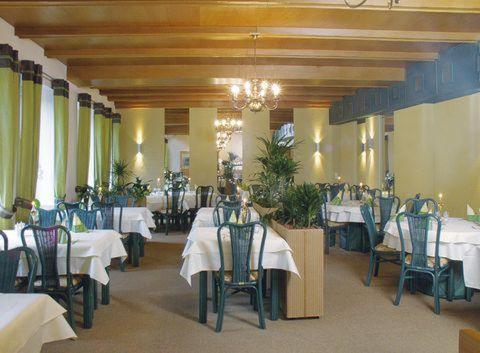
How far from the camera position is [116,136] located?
11852 mm

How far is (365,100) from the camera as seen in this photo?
10422 mm

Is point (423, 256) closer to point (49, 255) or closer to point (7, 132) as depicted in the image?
point (49, 255)

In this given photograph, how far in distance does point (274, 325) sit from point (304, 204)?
1144mm

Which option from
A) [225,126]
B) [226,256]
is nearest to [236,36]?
[226,256]

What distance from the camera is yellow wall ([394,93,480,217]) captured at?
698cm

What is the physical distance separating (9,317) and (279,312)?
282 centimetres

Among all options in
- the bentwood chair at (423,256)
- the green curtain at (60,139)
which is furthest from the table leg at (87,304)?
the green curtain at (60,139)

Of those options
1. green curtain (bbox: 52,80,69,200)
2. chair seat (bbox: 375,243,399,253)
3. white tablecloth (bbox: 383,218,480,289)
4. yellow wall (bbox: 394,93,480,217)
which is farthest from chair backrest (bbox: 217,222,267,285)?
yellow wall (bbox: 394,93,480,217)

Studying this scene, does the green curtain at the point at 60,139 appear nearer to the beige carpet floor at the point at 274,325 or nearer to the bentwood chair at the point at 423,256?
the beige carpet floor at the point at 274,325

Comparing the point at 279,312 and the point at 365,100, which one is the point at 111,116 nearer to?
the point at 365,100

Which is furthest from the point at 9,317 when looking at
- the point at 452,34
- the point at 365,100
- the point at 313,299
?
the point at 365,100

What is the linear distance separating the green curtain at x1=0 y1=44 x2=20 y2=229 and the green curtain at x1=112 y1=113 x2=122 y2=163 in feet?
20.5

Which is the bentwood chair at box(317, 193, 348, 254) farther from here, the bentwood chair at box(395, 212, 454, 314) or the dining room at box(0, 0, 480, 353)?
the bentwood chair at box(395, 212, 454, 314)

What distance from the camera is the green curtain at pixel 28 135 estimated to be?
19.0 ft
